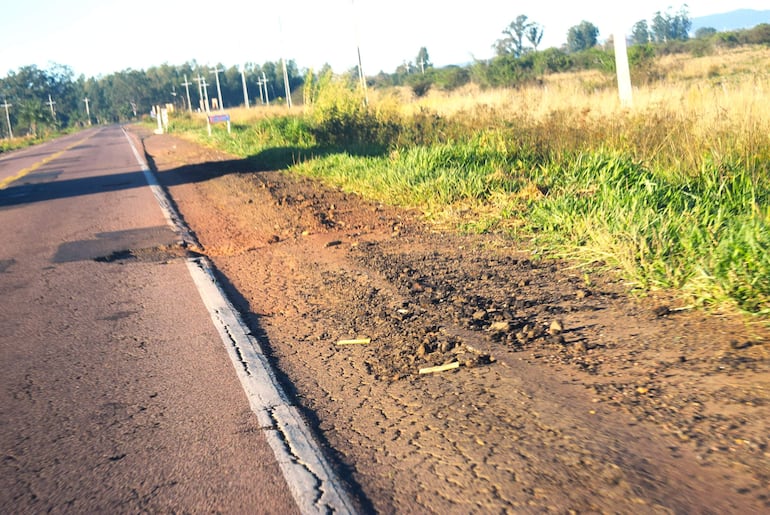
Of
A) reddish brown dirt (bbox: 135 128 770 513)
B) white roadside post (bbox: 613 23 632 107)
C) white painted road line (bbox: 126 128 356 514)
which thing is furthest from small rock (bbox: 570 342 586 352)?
white roadside post (bbox: 613 23 632 107)

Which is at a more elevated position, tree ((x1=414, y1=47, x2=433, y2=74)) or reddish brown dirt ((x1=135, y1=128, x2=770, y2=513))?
tree ((x1=414, y1=47, x2=433, y2=74))

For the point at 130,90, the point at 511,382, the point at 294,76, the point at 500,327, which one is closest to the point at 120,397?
the point at 511,382

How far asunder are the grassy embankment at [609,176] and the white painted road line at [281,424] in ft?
10.3

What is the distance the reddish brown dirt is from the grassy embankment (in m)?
0.39

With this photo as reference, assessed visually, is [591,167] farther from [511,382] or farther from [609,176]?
[511,382]

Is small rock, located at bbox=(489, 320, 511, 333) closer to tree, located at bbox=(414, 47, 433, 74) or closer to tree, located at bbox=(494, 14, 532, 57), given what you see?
tree, located at bbox=(494, 14, 532, 57)

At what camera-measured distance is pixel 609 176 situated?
904 cm

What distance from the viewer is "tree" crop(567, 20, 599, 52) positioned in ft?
258

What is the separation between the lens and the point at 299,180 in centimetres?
1642

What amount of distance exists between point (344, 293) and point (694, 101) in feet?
22.9

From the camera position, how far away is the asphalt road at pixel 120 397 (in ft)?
12.1

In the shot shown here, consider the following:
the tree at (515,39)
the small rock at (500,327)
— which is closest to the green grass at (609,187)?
the small rock at (500,327)

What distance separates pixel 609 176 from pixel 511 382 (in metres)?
5.04

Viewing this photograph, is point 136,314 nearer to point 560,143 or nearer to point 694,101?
point 560,143
